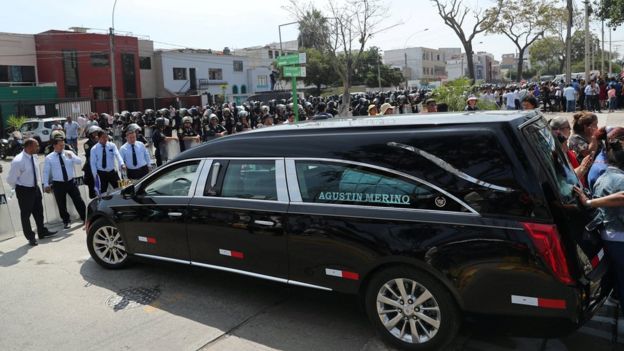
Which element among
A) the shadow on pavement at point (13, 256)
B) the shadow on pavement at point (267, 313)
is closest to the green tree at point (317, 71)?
the shadow on pavement at point (13, 256)

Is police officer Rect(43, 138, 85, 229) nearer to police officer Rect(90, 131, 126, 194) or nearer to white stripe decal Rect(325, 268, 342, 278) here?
police officer Rect(90, 131, 126, 194)

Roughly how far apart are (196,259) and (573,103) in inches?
935

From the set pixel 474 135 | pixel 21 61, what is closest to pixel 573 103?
pixel 474 135

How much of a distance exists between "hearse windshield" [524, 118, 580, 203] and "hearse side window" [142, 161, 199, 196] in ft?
10.1

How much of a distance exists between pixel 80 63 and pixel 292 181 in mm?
48431

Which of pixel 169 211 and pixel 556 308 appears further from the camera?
pixel 169 211

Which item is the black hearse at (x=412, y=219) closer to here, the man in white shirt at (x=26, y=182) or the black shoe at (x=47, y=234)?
the man in white shirt at (x=26, y=182)

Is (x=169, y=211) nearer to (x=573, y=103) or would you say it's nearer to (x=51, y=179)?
(x=51, y=179)

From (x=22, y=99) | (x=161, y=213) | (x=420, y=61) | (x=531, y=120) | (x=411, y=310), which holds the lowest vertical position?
(x=411, y=310)

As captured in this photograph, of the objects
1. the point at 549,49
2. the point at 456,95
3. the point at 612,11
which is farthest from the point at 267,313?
the point at 549,49

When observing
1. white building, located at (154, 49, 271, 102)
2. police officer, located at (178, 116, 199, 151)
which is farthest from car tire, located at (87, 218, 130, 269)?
white building, located at (154, 49, 271, 102)

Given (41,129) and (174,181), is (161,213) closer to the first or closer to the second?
(174,181)

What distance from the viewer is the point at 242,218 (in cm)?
458

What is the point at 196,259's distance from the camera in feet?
16.5
